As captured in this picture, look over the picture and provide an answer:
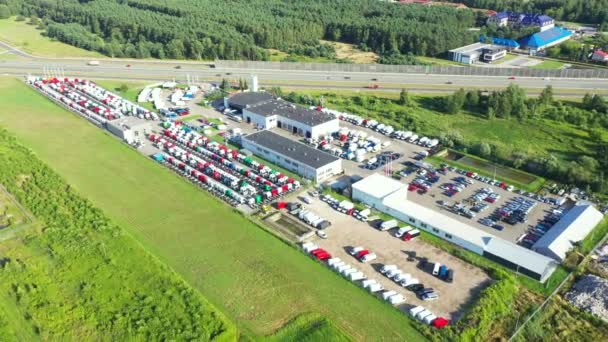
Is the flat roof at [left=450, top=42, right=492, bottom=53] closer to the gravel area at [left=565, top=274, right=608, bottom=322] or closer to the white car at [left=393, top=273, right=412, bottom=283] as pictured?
the gravel area at [left=565, top=274, right=608, bottom=322]

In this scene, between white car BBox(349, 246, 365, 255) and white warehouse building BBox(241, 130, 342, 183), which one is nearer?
white car BBox(349, 246, 365, 255)

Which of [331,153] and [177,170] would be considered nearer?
[177,170]

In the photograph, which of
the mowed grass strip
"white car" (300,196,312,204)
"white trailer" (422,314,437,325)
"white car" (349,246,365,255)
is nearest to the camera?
"white trailer" (422,314,437,325)

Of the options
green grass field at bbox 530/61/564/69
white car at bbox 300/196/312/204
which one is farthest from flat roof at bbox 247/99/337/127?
green grass field at bbox 530/61/564/69

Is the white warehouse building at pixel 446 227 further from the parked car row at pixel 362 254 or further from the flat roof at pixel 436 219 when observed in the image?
the parked car row at pixel 362 254

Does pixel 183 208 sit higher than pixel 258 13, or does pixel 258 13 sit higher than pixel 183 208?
pixel 258 13

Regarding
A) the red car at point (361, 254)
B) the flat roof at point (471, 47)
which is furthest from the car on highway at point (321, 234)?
the flat roof at point (471, 47)

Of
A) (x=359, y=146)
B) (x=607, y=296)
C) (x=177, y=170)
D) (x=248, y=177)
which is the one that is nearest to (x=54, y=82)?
(x=177, y=170)

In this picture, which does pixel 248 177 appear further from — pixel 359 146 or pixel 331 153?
pixel 359 146
